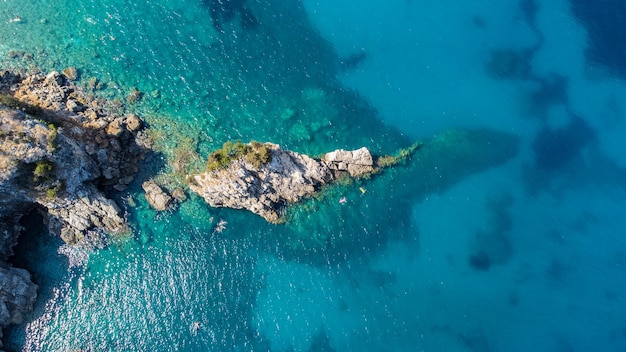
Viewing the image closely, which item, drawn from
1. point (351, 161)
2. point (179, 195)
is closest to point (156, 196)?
point (179, 195)

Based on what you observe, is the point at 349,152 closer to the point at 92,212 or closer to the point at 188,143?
the point at 188,143

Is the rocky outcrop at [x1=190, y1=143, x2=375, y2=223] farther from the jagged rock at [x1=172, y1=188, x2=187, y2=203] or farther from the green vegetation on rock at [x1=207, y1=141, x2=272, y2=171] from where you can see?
the jagged rock at [x1=172, y1=188, x2=187, y2=203]

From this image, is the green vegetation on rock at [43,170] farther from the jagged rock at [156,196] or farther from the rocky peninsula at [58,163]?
the jagged rock at [156,196]

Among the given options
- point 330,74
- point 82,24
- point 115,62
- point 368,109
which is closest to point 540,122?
point 368,109

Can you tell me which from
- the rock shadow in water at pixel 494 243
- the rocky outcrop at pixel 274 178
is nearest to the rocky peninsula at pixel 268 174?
the rocky outcrop at pixel 274 178

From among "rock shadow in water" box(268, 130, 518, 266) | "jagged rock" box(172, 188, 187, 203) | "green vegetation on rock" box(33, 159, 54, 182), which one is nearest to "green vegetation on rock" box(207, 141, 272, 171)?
"jagged rock" box(172, 188, 187, 203)

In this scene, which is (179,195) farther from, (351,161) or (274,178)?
(351,161)

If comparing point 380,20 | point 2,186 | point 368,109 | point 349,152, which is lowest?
point 2,186
